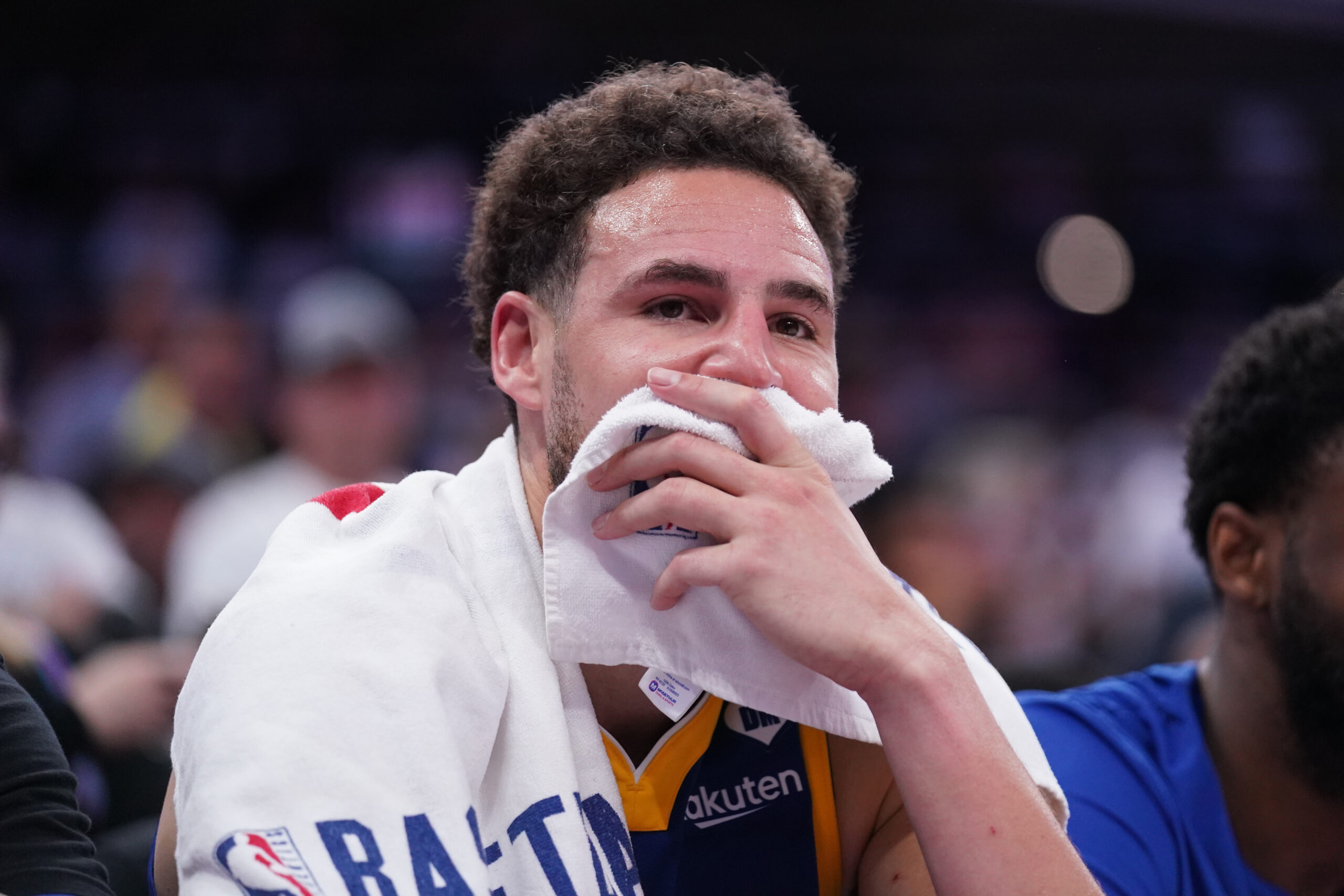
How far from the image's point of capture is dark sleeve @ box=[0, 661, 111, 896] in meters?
1.48

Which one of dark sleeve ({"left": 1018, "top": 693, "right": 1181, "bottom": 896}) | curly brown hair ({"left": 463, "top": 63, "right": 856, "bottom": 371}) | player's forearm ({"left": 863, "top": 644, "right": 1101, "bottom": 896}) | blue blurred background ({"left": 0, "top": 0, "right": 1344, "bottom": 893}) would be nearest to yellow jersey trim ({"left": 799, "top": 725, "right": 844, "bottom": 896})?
player's forearm ({"left": 863, "top": 644, "right": 1101, "bottom": 896})

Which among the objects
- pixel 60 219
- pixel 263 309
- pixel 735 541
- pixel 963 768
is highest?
pixel 60 219

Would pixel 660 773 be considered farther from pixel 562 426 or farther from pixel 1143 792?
pixel 1143 792

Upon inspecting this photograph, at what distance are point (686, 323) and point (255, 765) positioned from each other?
0.89 m

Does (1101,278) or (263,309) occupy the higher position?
(1101,278)

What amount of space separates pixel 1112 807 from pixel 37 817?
1.78m

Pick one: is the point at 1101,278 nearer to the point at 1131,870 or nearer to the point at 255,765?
the point at 1131,870

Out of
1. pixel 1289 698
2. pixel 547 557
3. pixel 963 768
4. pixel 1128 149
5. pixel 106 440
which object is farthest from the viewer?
pixel 1128 149

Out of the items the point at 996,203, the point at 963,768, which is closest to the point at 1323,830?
the point at 963,768

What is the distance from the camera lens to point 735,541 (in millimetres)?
1629

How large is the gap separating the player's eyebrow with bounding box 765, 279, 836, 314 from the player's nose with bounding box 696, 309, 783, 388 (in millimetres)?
67

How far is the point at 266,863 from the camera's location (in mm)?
1387

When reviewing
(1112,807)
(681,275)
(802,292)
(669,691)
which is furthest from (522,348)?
Result: (1112,807)

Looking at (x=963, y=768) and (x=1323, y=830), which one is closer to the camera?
(x=963, y=768)
